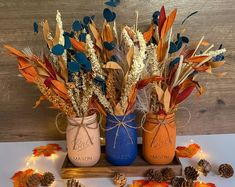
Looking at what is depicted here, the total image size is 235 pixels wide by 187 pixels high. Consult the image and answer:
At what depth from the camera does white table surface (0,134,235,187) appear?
0.88 meters

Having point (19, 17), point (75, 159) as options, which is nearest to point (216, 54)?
point (75, 159)

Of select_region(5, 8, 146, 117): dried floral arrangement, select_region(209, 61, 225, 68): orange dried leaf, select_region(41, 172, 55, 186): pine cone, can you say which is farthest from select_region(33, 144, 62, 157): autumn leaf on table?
select_region(209, 61, 225, 68): orange dried leaf

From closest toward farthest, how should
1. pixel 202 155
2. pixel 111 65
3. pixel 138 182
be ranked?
pixel 111 65 → pixel 138 182 → pixel 202 155

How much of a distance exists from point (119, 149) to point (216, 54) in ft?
1.25

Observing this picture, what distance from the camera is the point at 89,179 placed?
90cm

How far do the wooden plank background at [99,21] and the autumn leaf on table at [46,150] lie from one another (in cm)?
6

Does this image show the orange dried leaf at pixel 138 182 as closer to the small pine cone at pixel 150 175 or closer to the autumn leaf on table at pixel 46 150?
the small pine cone at pixel 150 175

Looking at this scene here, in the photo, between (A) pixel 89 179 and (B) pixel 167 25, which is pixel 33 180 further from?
(B) pixel 167 25

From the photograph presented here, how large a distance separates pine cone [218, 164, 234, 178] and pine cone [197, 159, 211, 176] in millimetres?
34

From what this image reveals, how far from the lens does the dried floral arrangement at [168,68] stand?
2.73ft

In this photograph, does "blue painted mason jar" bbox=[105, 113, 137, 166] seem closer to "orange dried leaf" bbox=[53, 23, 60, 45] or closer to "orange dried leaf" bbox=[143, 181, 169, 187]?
"orange dried leaf" bbox=[143, 181, 169, 187]

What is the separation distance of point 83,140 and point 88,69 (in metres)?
0.22

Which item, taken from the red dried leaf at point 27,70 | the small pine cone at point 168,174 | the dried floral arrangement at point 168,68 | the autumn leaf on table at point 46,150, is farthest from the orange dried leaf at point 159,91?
the autumn leaf on table at point 46,150

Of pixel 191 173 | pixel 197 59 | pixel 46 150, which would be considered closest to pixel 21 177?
pixel 46 150
